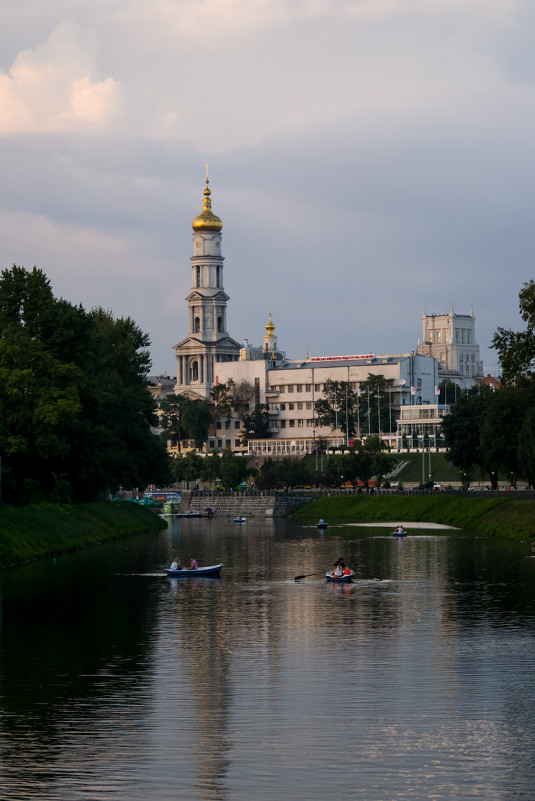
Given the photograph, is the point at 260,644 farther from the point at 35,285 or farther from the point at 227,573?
the point at 35,285

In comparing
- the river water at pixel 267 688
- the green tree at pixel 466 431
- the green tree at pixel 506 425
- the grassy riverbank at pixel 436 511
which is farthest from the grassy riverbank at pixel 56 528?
the green tree at pixel 466 431

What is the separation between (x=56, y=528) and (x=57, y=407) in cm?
934

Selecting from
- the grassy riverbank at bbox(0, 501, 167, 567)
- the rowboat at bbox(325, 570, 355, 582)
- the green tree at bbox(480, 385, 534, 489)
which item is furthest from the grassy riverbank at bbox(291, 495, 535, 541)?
the grassy riverbank at bbox(0, 501, 167, 567)

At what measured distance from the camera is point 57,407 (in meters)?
97.8

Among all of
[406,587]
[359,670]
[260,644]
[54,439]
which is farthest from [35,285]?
[359,670]

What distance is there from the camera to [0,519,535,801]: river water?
2717 centimetres

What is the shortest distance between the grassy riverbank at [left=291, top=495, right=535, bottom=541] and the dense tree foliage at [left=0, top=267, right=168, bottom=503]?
111 feet

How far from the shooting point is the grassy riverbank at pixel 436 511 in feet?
371

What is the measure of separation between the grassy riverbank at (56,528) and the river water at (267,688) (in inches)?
434

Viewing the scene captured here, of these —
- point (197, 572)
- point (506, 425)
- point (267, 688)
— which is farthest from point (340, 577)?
point (506, 425)

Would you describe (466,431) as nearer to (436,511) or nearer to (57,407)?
(436,511)

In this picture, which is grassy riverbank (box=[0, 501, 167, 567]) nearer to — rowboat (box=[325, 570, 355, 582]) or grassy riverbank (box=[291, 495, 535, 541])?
rowboat (box=[325, 570, 355, 582])

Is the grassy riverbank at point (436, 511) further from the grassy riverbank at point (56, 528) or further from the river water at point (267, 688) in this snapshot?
the river water at point (267, 688)

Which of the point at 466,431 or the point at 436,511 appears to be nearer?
the point at 436,511
